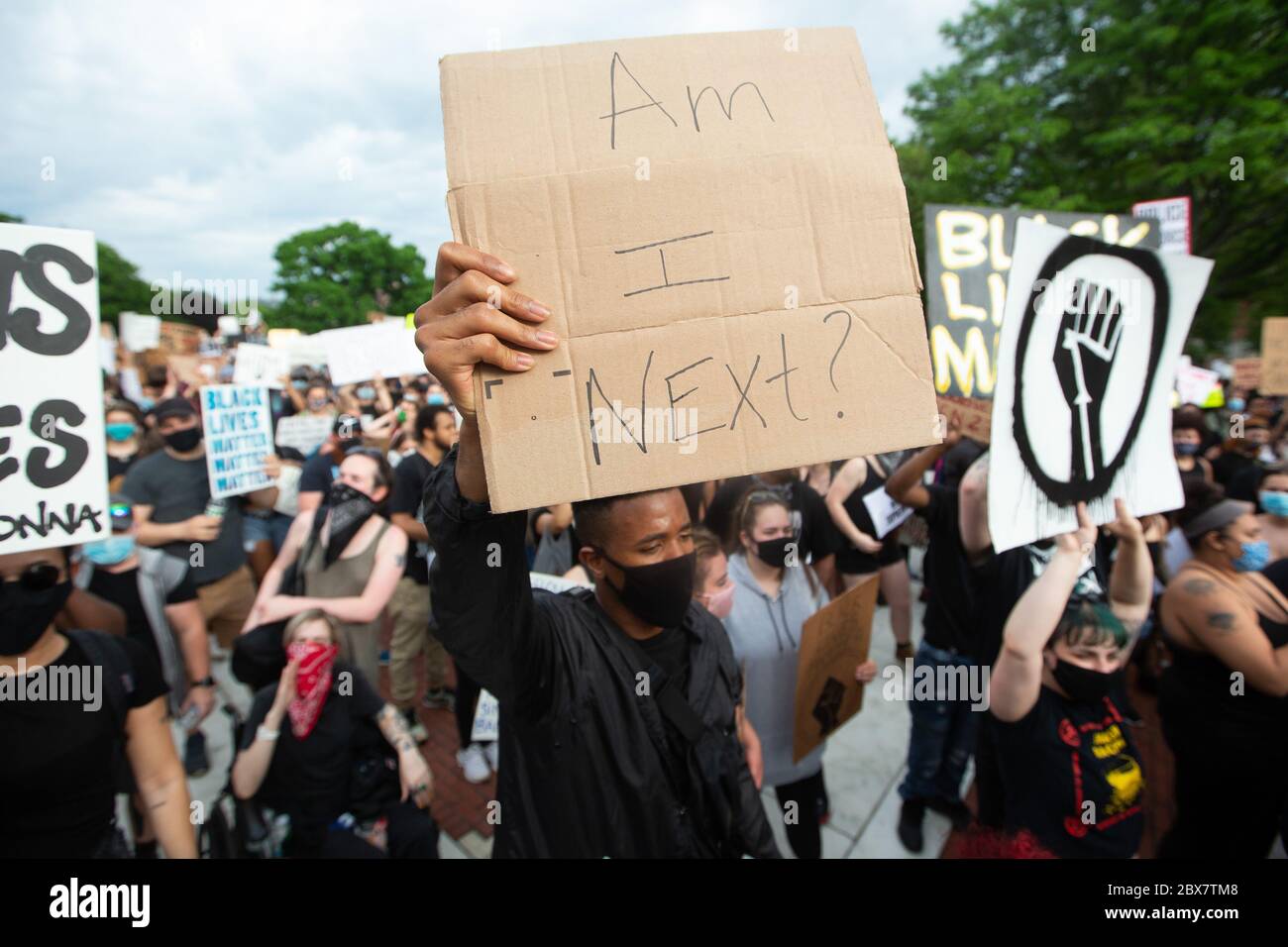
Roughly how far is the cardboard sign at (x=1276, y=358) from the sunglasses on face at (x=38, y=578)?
→ 942 centimetres

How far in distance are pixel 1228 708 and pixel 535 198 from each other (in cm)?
327

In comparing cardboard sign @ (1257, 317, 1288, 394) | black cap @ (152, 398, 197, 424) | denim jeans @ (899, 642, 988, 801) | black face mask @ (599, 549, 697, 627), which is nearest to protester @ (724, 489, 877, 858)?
denim jeans @ (899, 642, 988, 801)

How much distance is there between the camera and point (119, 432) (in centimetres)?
494

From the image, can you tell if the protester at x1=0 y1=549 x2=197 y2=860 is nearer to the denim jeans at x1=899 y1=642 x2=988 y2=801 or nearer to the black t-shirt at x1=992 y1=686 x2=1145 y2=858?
the black t-shirt at x1=992 y1=686 x2=1145 y2=858

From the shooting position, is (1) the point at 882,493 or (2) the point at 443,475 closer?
(2) the point at 443,475

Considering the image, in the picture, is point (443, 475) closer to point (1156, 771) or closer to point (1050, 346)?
point (1050, 346)

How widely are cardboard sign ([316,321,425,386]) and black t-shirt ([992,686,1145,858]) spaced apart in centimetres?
626

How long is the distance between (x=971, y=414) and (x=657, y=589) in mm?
1692

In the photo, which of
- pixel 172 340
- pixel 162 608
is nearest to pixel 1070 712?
pixel 162 608

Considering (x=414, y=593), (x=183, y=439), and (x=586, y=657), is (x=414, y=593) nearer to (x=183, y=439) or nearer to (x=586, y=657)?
(x=183, y=439)

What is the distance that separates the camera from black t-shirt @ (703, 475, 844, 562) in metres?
3.49

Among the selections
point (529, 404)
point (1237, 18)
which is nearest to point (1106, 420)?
point (529, 404)
